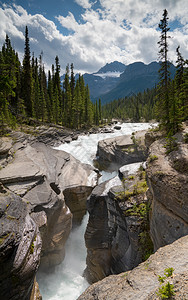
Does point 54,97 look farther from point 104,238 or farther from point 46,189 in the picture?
point 104,238

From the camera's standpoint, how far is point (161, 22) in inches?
588

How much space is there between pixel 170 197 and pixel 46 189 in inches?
405

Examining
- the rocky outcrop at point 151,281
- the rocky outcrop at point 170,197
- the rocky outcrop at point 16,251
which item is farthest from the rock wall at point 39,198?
the rocky outcrop at point 170,197

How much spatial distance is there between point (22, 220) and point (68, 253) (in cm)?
1049

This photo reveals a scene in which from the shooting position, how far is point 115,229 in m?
11.1

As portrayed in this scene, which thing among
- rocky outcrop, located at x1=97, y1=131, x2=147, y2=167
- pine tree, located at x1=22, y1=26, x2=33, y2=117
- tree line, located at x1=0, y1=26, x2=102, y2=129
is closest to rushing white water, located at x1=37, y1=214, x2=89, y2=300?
rocky outcrop, located at x1=97, y1=131, x2=147, y2=167

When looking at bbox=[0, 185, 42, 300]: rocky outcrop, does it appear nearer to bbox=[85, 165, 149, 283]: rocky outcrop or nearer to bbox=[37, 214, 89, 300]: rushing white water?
bbox=[85, 165, 149, 283]: rocky outcrop

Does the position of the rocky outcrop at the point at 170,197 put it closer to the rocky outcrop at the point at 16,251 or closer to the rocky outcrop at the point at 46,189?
the rocky outcrop at the point at 16,251

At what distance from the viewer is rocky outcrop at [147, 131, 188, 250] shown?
579cm

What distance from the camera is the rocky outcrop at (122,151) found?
70.7ft

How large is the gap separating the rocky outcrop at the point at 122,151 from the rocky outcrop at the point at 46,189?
23.2 ft

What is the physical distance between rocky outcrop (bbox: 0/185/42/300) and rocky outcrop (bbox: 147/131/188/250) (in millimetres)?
5828

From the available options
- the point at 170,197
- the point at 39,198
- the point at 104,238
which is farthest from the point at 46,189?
the point at 170,197

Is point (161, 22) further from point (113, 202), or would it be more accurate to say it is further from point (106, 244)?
point (106, 244)
